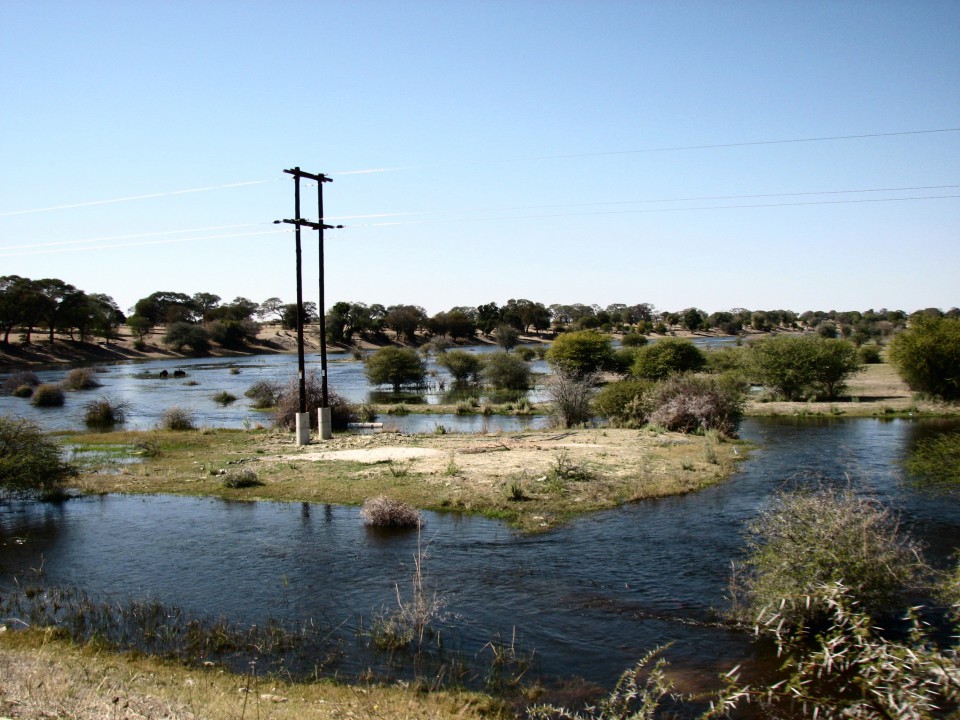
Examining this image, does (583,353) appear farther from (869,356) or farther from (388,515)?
(388,515)

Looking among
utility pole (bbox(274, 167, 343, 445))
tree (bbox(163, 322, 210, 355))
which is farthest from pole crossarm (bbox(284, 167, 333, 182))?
tree (bbox(163, 322, 210, 355))

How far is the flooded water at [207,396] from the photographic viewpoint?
43.5 metres

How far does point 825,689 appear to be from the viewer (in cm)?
988

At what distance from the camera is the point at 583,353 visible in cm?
6303

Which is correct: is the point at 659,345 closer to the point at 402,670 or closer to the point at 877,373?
the point at 877,373

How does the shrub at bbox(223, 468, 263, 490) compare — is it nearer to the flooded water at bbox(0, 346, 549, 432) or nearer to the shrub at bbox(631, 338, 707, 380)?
the flooded water at bbox(0, 346, 549, 432)

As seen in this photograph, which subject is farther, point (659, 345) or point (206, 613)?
point (659, 345)

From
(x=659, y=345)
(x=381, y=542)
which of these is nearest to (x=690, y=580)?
(x=381, y=542)

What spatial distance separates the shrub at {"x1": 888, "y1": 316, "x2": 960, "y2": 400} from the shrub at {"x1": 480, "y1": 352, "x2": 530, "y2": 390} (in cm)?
2885

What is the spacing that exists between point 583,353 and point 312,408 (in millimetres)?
29375

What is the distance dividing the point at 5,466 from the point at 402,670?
15570 mm

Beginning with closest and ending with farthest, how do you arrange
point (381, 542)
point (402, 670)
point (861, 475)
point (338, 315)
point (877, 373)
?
1. point (402, 670)
2. point (381, 542)
3. point (861, 475)
4. point (877, 373)
5. point (338, 315)

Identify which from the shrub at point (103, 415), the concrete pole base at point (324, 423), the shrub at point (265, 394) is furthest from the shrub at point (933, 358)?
the shrub at point (103, 415)

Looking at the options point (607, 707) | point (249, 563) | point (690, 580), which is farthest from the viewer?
point (249, 563)
